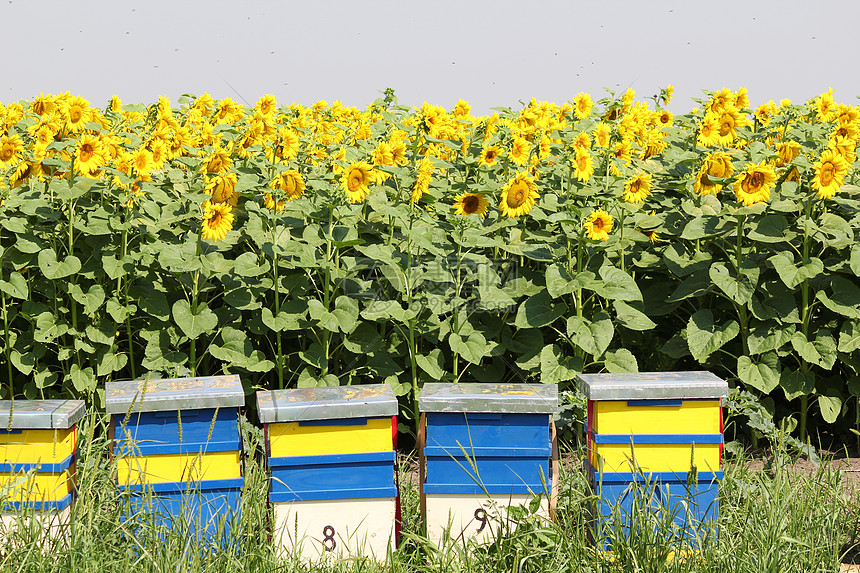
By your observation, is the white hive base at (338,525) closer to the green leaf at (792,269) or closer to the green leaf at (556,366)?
the green leaf at (556,366)

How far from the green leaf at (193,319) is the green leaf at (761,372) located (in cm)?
249

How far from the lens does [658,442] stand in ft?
10.9

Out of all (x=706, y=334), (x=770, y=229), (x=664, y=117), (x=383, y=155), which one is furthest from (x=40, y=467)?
(x=664, y=117)

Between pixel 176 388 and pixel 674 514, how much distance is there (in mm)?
1739

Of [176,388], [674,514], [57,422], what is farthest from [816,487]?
[57,422]

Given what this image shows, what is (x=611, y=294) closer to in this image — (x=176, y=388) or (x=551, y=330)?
(x=551, y=330)

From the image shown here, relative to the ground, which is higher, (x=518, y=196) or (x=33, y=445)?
(x=518, y=196)

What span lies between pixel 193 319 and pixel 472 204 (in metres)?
1.46

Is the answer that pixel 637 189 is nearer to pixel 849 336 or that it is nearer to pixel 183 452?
pixel 849 336

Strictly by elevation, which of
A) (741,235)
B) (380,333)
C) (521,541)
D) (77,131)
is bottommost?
(521,541)

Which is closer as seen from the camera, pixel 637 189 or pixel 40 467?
pixel 40 467

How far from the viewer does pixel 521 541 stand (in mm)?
3131

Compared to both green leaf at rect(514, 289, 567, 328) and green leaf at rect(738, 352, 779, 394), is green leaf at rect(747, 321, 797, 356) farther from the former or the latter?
green leaf at rect(514, 289, 567, 328)

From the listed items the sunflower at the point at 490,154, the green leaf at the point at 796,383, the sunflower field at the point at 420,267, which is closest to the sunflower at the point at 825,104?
the sunflower field at the point at 420,267
